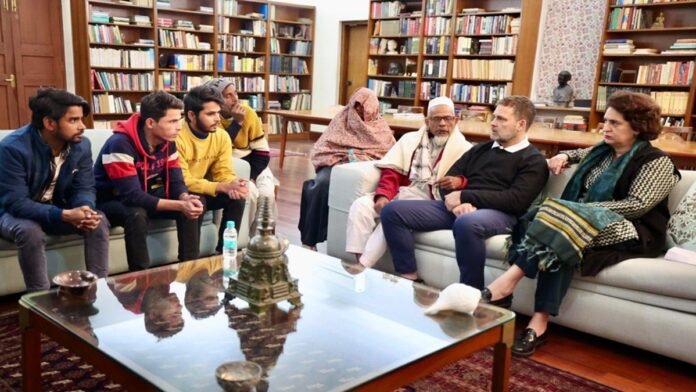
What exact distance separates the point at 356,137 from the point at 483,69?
13.0ft

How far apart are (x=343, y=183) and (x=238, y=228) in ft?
2.03

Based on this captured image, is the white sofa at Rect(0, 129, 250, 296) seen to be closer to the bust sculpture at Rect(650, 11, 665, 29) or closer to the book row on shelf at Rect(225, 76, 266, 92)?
the bust sculpture at Rect(650, 11, 665, 29)

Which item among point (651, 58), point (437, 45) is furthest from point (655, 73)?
point (437, 45)

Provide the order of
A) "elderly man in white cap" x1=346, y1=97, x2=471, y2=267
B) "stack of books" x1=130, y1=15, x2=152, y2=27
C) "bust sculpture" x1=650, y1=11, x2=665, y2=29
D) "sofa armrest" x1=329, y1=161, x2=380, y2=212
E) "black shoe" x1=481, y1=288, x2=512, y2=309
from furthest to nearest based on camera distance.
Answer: "stack of books" x1=130, y1=15, x2=152, y2=27 < "bust sculpture" x1=650, y1=11, x2=665, y2=29 < "sofa armrest" x1=329, y1=161, x2=380, y2=212 < "elderly man in white cap" x1=346, y1=97, x2=471, y2=267 < "black shoe" x1=481, y1=288, x2=512, y2=309

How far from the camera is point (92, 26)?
267 inches

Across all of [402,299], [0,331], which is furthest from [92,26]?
[402,299]

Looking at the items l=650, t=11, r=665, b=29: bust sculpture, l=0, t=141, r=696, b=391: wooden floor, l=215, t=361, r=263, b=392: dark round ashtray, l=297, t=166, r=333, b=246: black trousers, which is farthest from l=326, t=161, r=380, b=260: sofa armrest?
l=650, t=11, r=665, b=29: bust sculpture

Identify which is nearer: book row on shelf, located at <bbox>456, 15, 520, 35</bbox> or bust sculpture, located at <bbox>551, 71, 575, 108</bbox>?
bust sculpture, located at <bbox>551, 71, 575, 108</bbox>

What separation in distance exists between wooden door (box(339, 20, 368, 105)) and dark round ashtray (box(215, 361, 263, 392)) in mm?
7993

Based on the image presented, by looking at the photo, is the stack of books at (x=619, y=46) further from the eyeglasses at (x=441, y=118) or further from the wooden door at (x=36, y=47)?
the wooden door at (x=36, y=47)

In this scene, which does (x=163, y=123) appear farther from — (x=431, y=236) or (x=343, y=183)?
(x=431, y=236)

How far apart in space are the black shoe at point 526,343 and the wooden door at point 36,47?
6197mm

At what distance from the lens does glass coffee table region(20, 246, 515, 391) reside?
1350 millimetres

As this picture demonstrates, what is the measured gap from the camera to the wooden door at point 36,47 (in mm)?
6438
